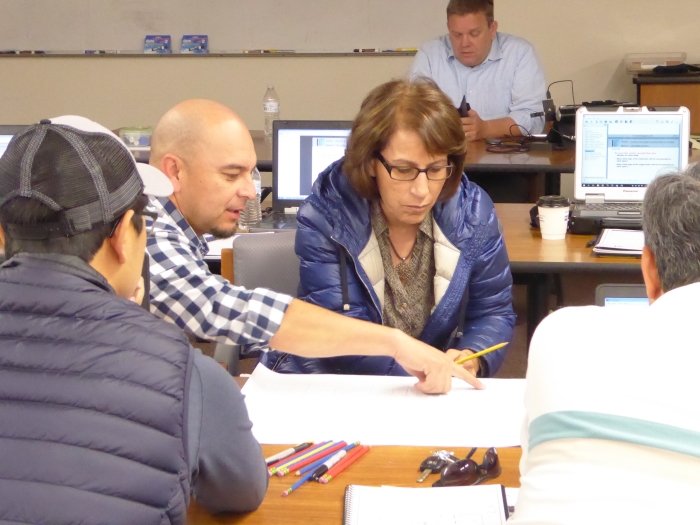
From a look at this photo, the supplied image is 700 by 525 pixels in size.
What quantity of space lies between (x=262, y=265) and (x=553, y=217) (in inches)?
43.6

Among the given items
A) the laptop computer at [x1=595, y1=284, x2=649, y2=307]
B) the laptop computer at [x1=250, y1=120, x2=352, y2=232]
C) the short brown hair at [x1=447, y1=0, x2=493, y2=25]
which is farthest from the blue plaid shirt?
the short brown hair at [x1=447, y1=0, x2=493, y2=25]

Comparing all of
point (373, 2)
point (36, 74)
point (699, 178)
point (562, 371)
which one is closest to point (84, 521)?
point (562, 371)

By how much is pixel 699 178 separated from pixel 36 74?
6358mm

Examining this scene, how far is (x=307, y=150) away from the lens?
337cm

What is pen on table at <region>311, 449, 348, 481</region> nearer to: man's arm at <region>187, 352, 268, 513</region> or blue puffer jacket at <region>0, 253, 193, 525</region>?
man's arm at <region>187, 352, 268, 513</region>

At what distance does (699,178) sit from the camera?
110 centimetres

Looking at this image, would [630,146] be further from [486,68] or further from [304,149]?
[486,68]

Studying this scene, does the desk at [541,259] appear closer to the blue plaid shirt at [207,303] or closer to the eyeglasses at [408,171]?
the eyeglasses at [408,171]

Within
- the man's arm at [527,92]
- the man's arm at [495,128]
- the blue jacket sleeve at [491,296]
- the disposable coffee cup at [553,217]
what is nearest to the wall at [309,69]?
the man's arm at [527,92]

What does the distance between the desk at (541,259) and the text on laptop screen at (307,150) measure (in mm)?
717

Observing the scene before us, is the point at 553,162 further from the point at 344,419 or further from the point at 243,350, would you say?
the point at 344,419

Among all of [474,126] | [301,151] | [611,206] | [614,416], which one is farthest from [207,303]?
[474,126]

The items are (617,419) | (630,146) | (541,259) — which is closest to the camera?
(617,419)

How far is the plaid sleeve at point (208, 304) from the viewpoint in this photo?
170 centimetres
